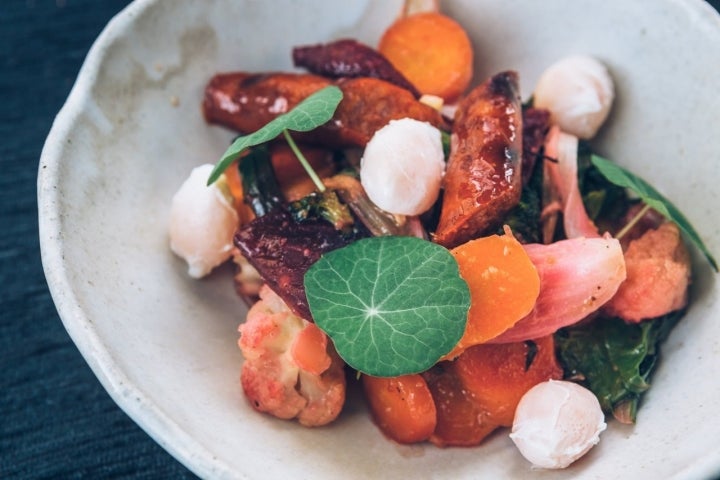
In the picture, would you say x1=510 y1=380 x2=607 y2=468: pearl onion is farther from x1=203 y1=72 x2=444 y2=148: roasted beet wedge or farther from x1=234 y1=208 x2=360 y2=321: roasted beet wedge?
x1=203 y1=72 x2=444 y2=148: roasted beet wedge

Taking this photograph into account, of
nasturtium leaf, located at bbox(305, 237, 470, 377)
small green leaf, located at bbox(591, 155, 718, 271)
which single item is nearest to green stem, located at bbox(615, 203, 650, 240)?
small green leaf, located at bbox(591, 155, 718, 271)

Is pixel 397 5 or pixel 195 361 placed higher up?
pixel 397 5

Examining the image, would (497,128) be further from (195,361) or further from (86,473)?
(86,473)

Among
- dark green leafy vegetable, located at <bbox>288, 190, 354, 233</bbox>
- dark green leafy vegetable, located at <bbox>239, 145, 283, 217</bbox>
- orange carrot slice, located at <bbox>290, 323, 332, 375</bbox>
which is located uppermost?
dark green leafy vegetable, located at <bbox>288, 190, 354, 233</bbox>

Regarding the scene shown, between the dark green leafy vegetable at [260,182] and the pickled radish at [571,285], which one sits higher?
the pickled radish at [571,285]

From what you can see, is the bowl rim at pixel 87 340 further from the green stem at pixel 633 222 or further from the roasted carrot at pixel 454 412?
the green stem at pixel 633 222

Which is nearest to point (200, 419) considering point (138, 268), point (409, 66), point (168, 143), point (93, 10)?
point (138, 268)

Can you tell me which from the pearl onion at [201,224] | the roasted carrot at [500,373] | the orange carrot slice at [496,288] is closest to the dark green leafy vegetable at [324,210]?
the pearl onion at [201,224]
